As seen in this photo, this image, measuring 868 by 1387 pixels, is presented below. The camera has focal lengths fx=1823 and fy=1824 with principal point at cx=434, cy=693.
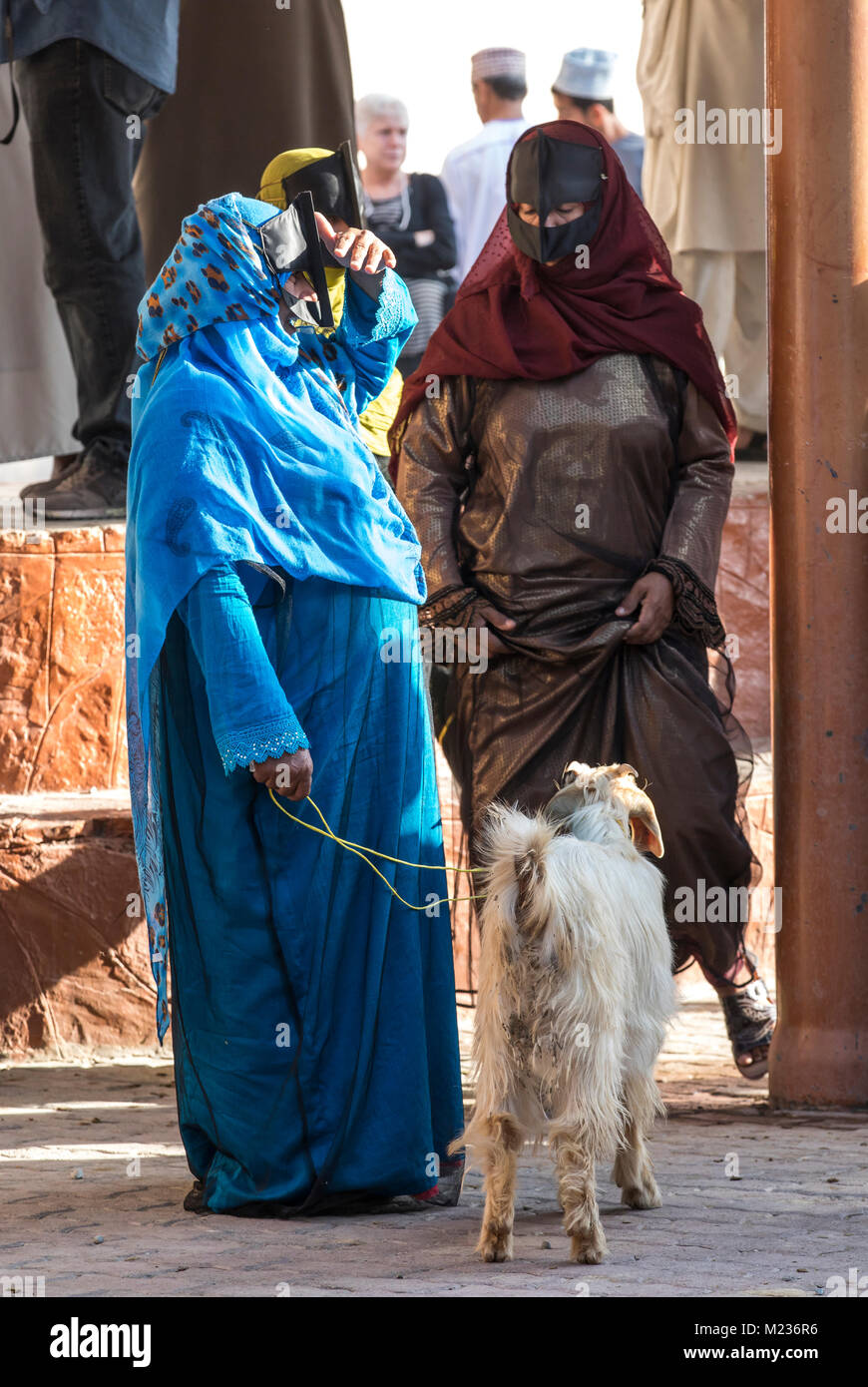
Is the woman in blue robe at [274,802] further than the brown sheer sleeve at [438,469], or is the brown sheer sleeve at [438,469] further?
the brown sheer sleeve at [438,469]

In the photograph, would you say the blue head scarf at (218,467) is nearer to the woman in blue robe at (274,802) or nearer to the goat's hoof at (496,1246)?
the woman in blue robe at (274,802)

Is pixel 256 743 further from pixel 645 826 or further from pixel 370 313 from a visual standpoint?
pixel 370 313

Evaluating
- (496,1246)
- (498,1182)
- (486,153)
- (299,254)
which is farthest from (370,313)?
(486,153)

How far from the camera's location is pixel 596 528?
515 centimetres

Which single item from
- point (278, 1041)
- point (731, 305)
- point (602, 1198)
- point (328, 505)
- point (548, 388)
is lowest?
point (602, 1198)

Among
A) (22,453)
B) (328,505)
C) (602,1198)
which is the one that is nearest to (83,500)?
(22,453)

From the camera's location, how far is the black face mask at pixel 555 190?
5.05 metres

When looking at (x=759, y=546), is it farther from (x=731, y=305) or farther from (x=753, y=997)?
(x=753, y=997)

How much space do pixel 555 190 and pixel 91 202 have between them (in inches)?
84.1

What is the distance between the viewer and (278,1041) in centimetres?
404

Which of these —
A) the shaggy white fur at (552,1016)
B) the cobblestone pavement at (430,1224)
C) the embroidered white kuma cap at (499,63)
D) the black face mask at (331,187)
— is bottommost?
the cobblestone pavement at (430,1224)

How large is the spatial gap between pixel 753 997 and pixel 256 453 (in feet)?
8.44

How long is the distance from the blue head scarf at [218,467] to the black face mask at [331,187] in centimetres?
32

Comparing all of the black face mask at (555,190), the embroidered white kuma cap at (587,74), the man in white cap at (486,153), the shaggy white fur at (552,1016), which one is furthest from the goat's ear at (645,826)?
the embroidered white kuma cap at (587,74)
